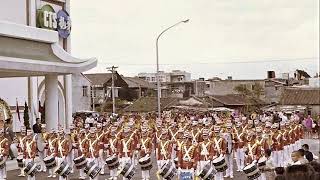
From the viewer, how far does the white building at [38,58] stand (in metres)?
24.6

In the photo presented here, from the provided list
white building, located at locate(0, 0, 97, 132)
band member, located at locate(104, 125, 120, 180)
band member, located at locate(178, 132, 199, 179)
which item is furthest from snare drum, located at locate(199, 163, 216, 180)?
white building, located at locate(0, 0, 97, 132)

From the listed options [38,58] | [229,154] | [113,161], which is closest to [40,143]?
[38,58]

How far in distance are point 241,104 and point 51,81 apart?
43.5 meters

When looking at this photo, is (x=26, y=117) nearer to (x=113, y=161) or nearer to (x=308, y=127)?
(x=113, y=161)

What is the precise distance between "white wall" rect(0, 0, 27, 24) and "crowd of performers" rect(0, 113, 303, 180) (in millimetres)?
11515

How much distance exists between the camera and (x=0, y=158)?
18703 mm

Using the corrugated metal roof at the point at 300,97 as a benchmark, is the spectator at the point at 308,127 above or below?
below

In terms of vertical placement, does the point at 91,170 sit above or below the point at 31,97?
below

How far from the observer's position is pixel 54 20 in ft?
117

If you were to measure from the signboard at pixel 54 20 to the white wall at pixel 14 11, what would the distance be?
3.71 ft

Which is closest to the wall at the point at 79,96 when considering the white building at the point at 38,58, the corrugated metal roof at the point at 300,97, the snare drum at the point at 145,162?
the corrugated metal roof at the point at 300,97

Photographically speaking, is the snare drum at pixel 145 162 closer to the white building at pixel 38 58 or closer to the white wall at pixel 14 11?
the white building at pixel 38 58

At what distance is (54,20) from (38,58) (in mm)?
10470

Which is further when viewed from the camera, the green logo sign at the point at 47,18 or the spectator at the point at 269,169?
the green logo sign at the point at 47,18
